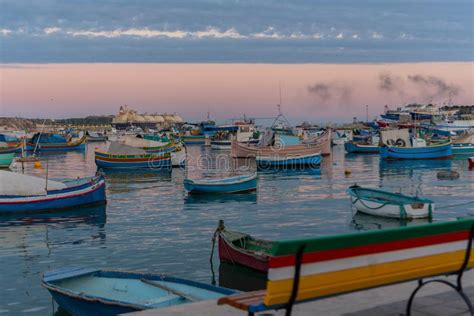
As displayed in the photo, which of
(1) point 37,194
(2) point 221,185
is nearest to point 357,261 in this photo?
(1) point 37,194

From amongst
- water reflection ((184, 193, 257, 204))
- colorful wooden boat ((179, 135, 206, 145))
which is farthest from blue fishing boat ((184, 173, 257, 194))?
colorful wooden boat ((179, 135, 206, 145))

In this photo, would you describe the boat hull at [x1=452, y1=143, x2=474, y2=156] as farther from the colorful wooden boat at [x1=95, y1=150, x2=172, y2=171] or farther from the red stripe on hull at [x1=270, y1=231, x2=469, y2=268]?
the red stripe on hull at [x1=270, y1=231, x2=469, y2=268]

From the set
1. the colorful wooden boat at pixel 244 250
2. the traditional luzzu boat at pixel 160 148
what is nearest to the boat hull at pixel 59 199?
the colorful wooden boat at pixel 244 250

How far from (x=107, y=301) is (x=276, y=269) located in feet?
19.8

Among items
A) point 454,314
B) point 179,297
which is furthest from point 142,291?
point 454,314

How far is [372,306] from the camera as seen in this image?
23.8 ft

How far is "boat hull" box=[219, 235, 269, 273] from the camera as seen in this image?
15.5m

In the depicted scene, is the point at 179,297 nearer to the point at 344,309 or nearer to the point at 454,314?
the point at 344,309

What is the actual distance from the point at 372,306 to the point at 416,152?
56299mm

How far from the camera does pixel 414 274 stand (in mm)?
6332

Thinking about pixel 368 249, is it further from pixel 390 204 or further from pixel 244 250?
pixel 390 204

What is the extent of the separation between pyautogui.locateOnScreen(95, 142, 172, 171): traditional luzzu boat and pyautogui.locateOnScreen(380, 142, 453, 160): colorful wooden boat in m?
22.1

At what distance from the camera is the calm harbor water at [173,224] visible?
17.1 meters

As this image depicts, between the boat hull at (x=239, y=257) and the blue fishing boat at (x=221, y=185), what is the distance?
17535 mm
